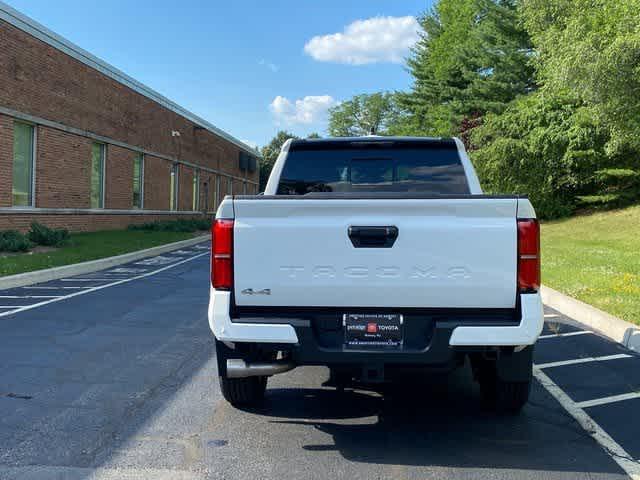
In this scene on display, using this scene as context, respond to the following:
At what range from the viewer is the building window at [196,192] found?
36.7 m

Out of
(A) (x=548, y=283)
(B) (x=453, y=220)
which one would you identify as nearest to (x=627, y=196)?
(A) (x=548, y=283)

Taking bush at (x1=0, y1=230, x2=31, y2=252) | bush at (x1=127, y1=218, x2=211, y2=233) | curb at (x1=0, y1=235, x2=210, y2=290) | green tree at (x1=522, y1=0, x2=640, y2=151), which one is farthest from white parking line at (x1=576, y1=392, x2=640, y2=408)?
bush at (x1=127, y1=218, x2=211, y2=233)

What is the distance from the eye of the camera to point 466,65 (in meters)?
44.3

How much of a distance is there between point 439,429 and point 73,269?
11053 millimetres

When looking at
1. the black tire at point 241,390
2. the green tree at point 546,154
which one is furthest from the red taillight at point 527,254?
the green tree at point 546,154

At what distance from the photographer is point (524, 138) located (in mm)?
33875

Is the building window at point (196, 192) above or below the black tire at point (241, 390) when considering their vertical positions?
above

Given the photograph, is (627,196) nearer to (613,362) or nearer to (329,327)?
(613,362)

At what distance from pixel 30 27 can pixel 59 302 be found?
11524mm

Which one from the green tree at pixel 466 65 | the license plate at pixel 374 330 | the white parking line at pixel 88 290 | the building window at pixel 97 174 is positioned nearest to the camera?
the license plate at pixel 374 330

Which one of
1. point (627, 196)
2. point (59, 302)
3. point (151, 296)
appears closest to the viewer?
point (59, 302)

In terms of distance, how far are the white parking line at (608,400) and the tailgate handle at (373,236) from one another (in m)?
2.41

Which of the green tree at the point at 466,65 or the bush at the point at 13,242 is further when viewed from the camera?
the green tree at the point at 466,65

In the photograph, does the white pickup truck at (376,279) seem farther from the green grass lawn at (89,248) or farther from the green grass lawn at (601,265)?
the green grass lawn at (89,248)
